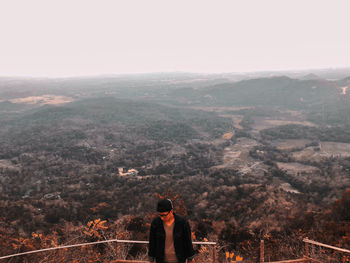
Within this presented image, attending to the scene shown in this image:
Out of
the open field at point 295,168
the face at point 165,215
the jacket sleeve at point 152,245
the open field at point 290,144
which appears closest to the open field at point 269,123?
the open field at point 290,144

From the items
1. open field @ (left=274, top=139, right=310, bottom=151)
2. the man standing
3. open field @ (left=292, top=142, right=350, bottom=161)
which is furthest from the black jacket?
open field @ (left=274, top=139, right=310, bottom=151)

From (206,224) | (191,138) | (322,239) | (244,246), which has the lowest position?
(191,138)

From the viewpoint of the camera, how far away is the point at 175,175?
45.4m

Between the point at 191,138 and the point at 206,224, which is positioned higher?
the point at 206,224

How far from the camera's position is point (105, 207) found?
29.0m

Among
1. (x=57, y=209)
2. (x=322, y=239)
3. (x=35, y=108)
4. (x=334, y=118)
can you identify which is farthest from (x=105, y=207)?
(x=35, y=108)

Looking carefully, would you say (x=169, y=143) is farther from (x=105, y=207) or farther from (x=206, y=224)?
(x=206, y=224)

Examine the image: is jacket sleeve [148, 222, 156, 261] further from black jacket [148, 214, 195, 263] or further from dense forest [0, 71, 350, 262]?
dense forest [0, 71, 350, 262]

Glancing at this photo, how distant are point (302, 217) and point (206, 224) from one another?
753 centimetres

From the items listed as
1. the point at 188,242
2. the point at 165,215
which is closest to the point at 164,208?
the point at 165,215

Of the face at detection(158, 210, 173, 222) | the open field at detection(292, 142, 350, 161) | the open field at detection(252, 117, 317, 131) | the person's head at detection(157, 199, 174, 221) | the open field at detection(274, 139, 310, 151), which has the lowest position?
the open field at detection(274, 139, 310, 151)

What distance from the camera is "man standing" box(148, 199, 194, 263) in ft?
14.8

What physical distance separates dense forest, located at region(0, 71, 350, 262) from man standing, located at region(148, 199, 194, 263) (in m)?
3.04

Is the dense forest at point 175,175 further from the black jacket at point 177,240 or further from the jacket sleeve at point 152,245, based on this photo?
the black jacket at point 177,240
